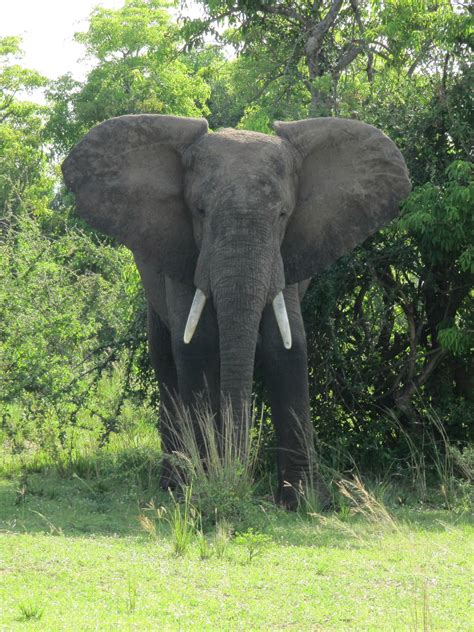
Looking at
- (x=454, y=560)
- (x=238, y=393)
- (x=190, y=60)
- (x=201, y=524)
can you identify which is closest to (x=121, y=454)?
(x=238, y=393)

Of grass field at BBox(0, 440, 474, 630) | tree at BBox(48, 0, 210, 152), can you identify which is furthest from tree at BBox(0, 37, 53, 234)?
grass field at BBox(0, 440, 474, 630)

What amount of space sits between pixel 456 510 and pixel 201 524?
260 centimetres

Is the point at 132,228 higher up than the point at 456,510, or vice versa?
the point at 132,228

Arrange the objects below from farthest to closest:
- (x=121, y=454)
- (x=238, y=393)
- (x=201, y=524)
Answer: (x=121, y=454) → (x=238, y=393) → (x=201, y=524)

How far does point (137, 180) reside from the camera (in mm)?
9961

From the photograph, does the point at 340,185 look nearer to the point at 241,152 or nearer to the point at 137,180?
the point at 241,152

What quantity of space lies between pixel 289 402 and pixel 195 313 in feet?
3.47

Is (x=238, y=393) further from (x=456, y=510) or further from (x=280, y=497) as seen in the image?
(x=456, y=510)

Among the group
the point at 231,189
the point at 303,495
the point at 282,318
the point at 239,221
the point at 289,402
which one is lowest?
the point at 303,495

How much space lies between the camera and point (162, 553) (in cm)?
699

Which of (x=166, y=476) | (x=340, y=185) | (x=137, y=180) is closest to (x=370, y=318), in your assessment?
(x=340, y=185)

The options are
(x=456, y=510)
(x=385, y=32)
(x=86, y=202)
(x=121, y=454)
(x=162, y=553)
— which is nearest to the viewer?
(x=162, y=553)


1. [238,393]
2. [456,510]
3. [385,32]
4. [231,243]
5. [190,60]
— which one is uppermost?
[190,60]

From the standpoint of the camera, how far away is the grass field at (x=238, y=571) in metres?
5.54
